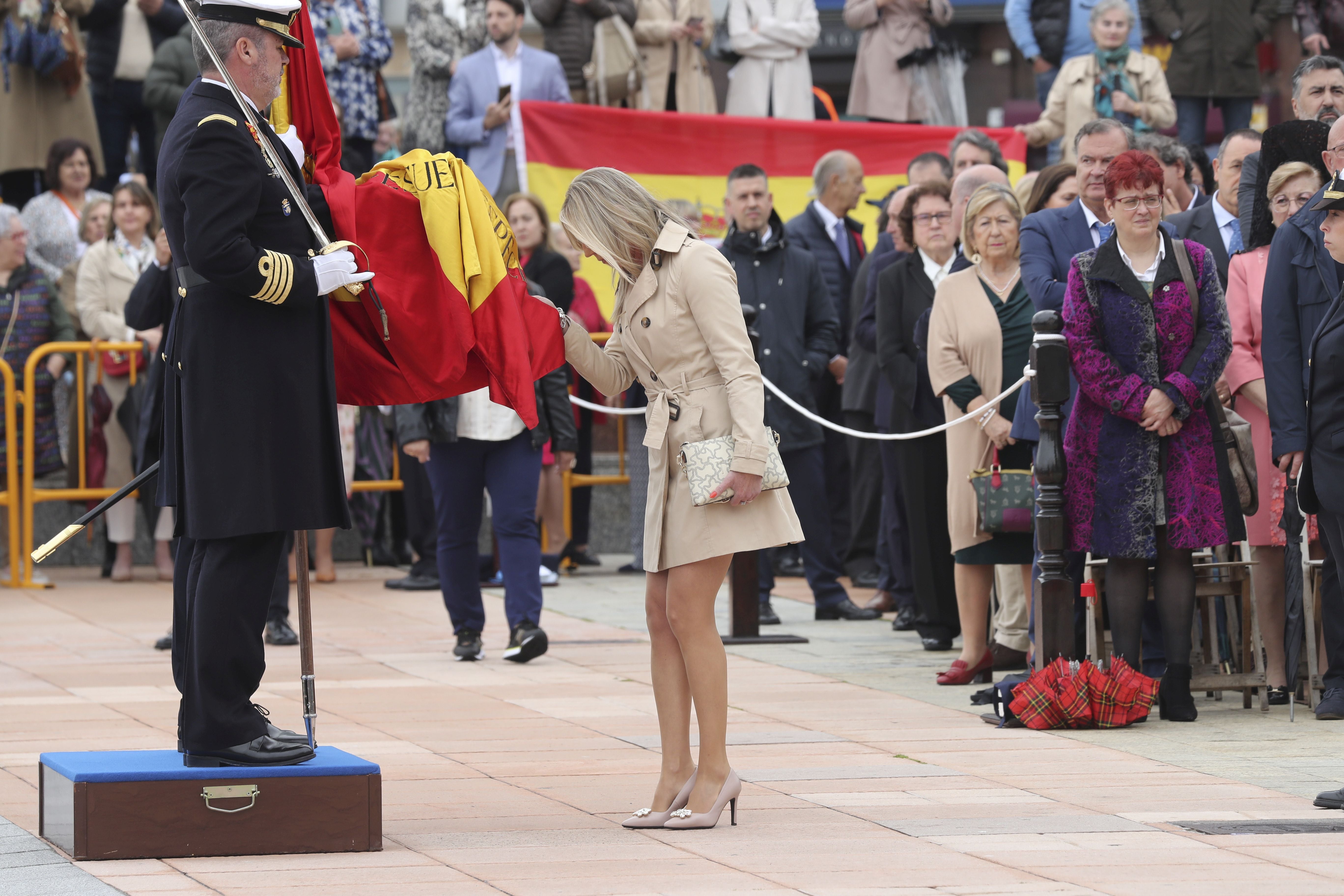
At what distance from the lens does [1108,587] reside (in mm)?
7617

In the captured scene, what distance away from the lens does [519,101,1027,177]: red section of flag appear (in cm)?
1377

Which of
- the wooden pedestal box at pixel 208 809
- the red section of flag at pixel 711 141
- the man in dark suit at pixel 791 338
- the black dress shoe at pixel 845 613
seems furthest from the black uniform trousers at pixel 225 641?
the red section of flag at pixel 711 141

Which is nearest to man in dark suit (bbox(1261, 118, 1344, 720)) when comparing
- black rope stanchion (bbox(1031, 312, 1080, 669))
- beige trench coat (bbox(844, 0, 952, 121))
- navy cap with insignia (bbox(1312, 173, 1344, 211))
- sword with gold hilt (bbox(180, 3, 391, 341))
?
black rope stanchion (bbox(1031, 312, 1080, 669))

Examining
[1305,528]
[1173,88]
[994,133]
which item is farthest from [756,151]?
[1305,528]

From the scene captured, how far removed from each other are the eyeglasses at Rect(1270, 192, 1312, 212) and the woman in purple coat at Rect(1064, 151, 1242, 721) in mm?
642

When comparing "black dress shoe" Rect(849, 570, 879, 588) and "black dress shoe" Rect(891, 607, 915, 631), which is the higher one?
"black dress shoe" Rect(849, 570, 879, 588)

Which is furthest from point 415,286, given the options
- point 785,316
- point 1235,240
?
point 785,316

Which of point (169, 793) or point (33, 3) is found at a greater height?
point (33, 3)

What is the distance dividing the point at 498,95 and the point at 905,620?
17.8 feet

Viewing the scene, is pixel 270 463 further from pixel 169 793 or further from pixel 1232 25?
pixel 1232 25

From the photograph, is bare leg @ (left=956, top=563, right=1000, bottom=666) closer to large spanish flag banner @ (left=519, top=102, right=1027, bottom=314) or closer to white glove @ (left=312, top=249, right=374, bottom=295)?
white glove @ (left=312, top=249, right=374, bottom=295)

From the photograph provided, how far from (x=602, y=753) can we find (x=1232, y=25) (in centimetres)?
945

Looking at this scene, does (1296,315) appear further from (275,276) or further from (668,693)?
(275,276)

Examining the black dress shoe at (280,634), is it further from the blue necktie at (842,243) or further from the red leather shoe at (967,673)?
the blue necktie at (842,243)
